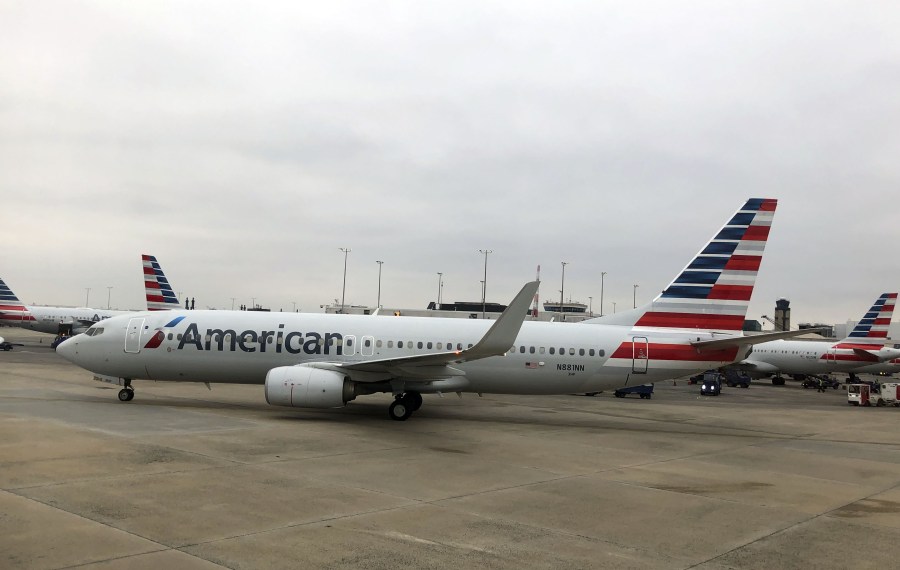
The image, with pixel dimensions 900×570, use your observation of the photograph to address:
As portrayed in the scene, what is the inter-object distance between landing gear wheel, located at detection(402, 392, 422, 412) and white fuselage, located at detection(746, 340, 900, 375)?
4251 centimetres

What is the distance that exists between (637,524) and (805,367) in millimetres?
52406

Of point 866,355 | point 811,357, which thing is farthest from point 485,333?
point 866,355

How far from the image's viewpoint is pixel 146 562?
723 centimetres

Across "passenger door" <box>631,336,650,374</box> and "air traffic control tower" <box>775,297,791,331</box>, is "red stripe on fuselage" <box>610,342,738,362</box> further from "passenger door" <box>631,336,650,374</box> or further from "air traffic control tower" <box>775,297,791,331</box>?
"air traffic control tower" <box>775,297,791,331</box>

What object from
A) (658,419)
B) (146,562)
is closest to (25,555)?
(146,562)

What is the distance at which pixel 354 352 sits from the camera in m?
22.1

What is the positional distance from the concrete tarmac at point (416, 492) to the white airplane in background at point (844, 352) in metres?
35.7

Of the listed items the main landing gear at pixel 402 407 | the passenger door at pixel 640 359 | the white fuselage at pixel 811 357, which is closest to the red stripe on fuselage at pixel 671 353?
the passenger door at pixel 640 359

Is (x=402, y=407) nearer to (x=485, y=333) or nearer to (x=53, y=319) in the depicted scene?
(x=485, y=333)

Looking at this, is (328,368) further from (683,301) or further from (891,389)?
A: (891,389)

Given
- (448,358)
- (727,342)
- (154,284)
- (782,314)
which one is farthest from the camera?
(782,314)

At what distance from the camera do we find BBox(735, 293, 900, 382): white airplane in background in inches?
2068

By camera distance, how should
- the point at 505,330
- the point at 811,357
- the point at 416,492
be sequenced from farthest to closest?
the point at 811,357, the point at 505,330, the point at 416,492

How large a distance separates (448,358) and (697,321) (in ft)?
31.2
